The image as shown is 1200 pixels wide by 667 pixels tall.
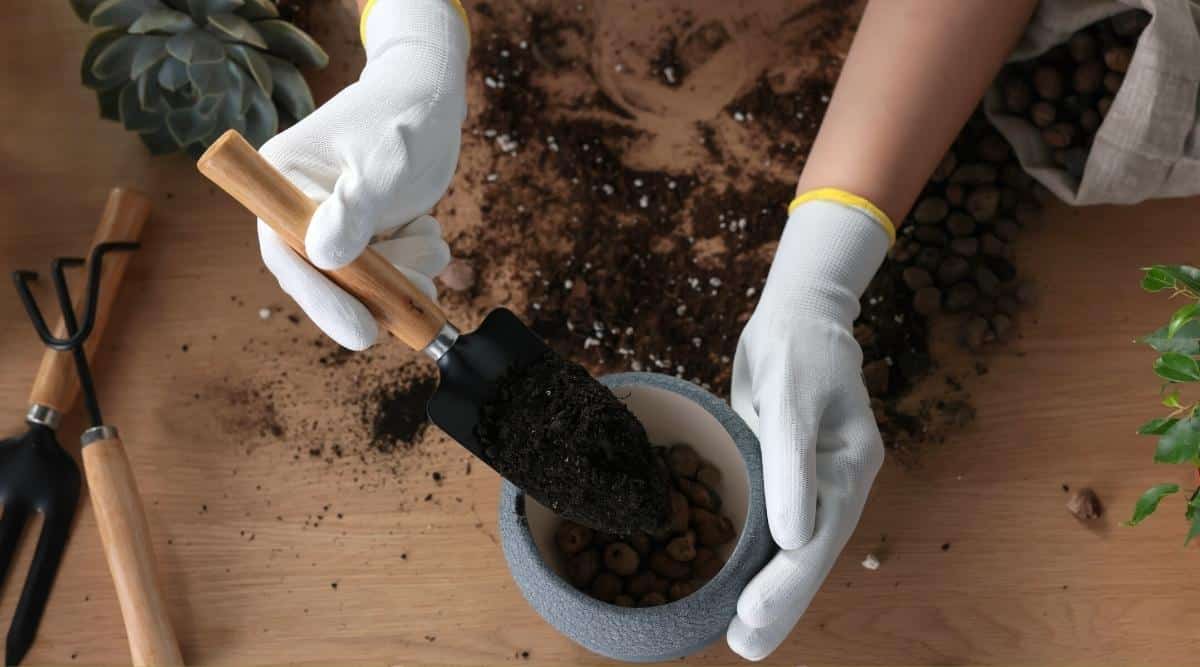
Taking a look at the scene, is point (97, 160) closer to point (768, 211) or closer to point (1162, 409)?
point (768, 211)

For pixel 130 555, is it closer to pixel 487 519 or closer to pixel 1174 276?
pixel 487 519

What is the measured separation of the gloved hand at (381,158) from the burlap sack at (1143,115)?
49 cm

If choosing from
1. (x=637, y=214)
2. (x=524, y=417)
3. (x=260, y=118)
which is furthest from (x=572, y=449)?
(x=260, y=118)

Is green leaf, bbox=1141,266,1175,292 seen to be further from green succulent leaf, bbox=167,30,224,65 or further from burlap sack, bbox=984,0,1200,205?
green succulent leaf, bbox=167,30,224,65

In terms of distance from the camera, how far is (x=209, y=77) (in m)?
0.83

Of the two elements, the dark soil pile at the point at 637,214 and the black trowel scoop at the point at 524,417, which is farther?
the dark soil pile at the point at 637,214

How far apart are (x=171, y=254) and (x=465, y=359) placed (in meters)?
0.40

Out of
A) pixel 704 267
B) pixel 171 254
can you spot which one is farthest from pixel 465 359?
pixel 171 254

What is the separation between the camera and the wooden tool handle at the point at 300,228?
20.5 inches

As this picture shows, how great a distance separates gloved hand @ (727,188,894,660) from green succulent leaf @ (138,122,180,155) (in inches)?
20.5

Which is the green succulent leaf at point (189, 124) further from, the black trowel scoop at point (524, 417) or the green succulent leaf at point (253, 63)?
the black trowel scoop at point (524, 417)

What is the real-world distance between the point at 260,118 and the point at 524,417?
40 cm

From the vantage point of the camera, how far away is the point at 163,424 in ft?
2.79

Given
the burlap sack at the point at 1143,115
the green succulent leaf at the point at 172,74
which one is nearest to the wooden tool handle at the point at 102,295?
the green succulent leaf at the point at 172,74
